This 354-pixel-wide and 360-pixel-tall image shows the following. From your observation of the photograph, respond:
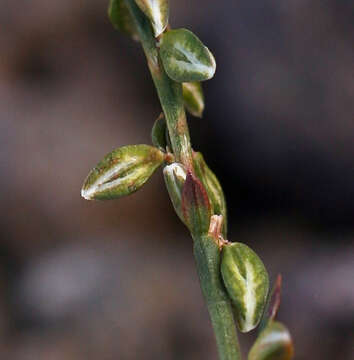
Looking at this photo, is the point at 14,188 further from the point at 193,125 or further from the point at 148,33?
the point at 148,33

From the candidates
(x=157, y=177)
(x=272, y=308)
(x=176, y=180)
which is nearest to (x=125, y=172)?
(x=176, y=180)

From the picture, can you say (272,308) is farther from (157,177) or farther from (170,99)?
(157,177)

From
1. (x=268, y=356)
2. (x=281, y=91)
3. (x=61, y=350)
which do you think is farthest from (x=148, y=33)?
(x=61, y=350)

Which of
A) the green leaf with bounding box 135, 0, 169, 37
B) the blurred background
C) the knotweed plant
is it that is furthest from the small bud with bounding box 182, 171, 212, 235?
the blurred background

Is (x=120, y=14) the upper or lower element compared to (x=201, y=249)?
upper

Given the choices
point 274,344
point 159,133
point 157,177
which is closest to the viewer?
point 274,344

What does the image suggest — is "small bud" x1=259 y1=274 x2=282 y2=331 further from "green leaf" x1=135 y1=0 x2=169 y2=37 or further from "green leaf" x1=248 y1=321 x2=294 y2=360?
"green leaf" x1=135 y1=0 x2=169 y2=37
